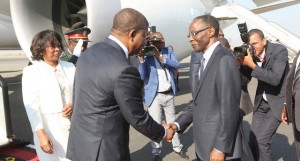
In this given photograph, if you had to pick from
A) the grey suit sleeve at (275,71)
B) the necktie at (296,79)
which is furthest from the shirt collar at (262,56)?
the necktie at (296,79)

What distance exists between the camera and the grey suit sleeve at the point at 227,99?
2145mm

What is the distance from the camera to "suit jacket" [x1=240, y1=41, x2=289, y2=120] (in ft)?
9.72

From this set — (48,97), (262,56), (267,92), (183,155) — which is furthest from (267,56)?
(48,97)

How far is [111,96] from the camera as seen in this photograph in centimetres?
188

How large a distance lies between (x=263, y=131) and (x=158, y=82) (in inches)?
55.6

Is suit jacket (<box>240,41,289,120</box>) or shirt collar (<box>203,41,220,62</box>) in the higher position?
shirt collar (<box>203,41,220,62</box>)

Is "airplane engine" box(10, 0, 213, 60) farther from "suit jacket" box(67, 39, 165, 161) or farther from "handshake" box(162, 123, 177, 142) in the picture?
"suit jacket" box(67, 39, 165, 161)

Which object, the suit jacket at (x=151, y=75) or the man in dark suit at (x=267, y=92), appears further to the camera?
the suit jacket at (x=151, y=75)

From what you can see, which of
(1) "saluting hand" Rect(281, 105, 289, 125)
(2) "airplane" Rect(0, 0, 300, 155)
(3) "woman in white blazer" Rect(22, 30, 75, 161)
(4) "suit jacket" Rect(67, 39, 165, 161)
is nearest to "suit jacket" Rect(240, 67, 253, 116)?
(1) "saluting hand" Rect(281, 105, 289, 125)

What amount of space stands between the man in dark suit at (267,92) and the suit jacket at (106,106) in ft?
4.77

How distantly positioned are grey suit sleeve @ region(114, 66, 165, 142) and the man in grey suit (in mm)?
451

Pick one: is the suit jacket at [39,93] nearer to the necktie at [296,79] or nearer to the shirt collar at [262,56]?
the necktie at [296,79]

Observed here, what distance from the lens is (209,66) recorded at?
7.39 ft

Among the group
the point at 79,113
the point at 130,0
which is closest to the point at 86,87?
the point at 79,113
